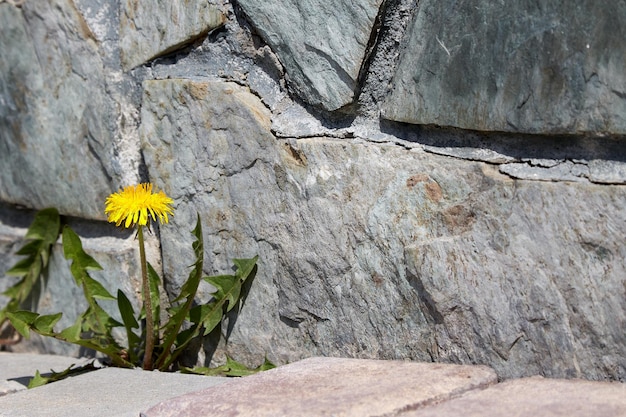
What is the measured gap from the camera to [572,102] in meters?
1.41

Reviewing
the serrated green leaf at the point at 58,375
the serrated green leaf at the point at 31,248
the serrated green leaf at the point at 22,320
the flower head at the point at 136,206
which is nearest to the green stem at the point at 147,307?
the flower head at the point at 136,206

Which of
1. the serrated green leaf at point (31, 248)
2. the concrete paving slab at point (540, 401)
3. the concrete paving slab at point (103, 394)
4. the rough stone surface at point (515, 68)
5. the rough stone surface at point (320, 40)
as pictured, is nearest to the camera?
the concrete paving slab at point (540, 401)

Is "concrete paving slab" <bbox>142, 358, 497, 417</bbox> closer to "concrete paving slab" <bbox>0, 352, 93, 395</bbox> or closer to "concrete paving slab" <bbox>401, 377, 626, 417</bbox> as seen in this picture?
"concrete paving slab" <bbox>401, 377, 626, 417</bbox>

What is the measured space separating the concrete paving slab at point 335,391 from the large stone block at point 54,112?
30.2 inches

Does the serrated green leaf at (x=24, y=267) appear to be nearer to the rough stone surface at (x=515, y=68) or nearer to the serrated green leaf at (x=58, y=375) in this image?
the serrated green leaf at (x=58, y=375)

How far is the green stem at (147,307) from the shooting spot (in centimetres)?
173

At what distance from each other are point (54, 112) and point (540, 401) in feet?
4.55

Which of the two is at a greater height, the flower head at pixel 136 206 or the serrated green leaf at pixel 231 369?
the flower head at pixel 136 206

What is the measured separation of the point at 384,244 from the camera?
1.65 meters

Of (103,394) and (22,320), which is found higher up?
(22,320)

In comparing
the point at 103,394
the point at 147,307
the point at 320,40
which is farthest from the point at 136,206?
the point at 320,40

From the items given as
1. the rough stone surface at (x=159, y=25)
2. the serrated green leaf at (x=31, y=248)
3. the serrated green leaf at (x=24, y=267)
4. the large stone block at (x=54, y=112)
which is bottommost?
the serrated green leaf at (x=24, y=267)

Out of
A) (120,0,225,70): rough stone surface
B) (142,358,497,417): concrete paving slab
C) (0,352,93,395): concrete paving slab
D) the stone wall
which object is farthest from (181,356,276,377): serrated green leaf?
(120,0,225,70): rough stone surface

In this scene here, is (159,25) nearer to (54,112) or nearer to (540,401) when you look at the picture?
(54,112)
